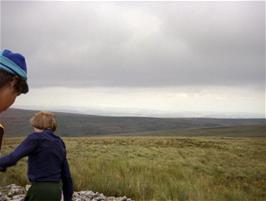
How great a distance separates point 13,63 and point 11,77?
5cm

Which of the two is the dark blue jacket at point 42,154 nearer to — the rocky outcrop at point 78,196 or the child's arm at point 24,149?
the child's arm at point 24,149

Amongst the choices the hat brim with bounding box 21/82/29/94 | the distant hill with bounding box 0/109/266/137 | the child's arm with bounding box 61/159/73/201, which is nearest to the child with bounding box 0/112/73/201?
the child's arm with bounding box 61/159/73/201

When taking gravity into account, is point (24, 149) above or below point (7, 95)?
below

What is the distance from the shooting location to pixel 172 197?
888cm

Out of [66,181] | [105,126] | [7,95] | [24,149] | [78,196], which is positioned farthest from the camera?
[105,126]

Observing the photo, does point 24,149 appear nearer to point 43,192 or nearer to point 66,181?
point 43,192

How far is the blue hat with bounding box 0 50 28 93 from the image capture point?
145 cm

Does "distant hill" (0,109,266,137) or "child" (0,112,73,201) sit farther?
"distant hill" (0,109,266,137)

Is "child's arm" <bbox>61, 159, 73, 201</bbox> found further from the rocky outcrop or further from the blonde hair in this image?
the rocky outcrop

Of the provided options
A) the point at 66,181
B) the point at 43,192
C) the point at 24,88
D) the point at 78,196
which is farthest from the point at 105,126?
the point at 24,88

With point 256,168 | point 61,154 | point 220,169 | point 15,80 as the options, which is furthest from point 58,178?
point 256,168

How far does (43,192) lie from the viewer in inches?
145

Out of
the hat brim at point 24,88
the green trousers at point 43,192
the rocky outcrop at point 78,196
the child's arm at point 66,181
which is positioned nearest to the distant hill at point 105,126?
the rocky outcrop at point 78,196

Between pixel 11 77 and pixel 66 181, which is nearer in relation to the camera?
pixel 11 77
